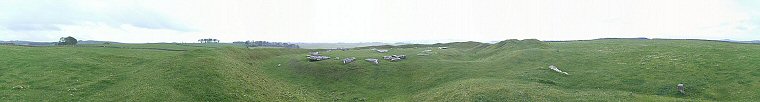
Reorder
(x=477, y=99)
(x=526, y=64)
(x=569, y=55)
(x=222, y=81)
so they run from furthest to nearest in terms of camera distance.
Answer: (x=569, y=55) < (x=526, y=64) < (x=222, y=81) < (x=477, y=99)

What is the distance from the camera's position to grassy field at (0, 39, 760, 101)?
1791 inches

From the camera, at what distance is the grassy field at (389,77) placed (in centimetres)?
4550

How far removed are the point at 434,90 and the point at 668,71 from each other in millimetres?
24522

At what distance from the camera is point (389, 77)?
6162cm

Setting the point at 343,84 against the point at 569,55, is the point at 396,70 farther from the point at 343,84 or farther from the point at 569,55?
the point at 569,55

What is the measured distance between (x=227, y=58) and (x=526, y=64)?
38.4 m

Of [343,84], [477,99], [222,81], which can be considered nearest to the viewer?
[477,99]

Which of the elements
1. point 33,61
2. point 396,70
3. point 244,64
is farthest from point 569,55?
point 33,61

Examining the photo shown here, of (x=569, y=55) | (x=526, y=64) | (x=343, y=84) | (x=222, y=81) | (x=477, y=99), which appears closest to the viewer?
(x=477, y=99)

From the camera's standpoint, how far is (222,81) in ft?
167

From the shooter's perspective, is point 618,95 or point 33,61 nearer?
point 618,95

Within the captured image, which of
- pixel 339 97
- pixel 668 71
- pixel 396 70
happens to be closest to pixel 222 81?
pixel 339 97

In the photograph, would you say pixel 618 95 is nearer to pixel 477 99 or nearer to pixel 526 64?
pixel 477 99

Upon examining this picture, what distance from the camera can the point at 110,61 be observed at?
66938 mm
